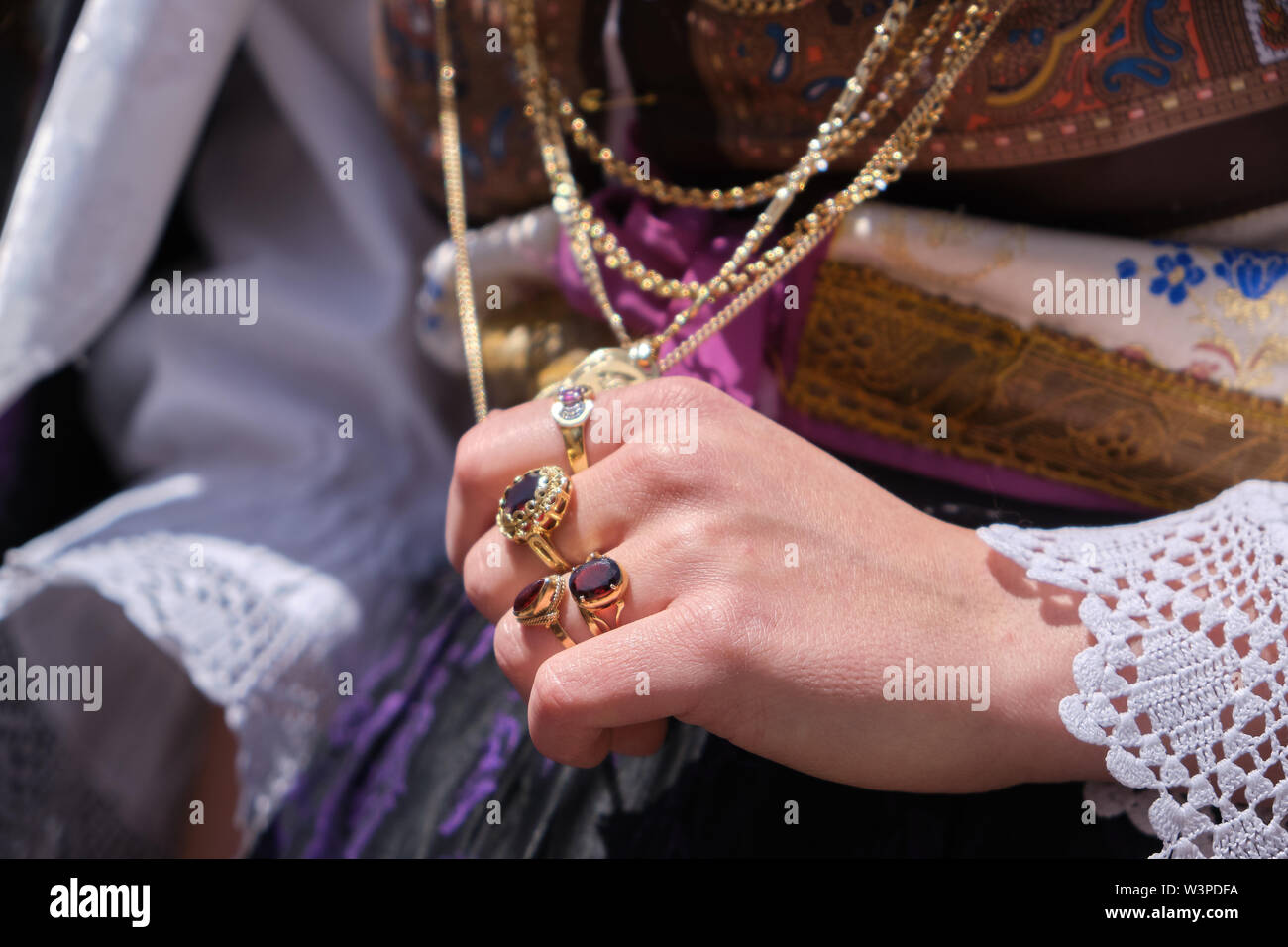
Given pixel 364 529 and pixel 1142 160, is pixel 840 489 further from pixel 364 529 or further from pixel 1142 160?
pixel 364 529

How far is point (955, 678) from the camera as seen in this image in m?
0.45

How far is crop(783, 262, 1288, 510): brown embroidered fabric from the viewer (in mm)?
543

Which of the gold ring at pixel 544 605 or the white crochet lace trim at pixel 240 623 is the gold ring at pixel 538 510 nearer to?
the gold ring at pixel 544 605

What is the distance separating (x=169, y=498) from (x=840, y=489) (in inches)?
23.6

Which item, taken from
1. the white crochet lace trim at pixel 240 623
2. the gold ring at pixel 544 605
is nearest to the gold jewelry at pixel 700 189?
the gold ring at pixel 544 605

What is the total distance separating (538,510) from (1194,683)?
35 centimetres

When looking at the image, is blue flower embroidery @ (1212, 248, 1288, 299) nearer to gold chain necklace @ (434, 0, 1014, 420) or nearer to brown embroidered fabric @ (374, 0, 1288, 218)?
brown embroidered fabric @ (374, 0, 1288, 218)

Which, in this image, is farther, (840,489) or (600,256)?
(600,256)

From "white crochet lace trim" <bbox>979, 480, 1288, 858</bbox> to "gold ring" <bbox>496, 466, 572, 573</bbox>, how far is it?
228 mm

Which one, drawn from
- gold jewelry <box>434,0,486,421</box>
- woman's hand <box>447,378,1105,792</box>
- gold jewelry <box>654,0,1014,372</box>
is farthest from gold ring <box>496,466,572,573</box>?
gold jewelry <box>434,0,486,421</box>

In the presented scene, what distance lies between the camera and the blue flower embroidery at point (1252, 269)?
518 millimetres

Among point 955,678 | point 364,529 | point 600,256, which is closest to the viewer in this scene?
point 955,678
